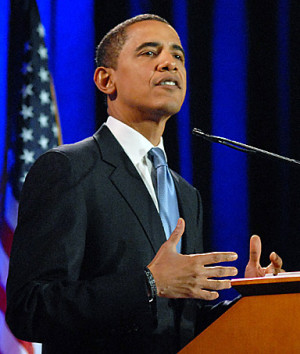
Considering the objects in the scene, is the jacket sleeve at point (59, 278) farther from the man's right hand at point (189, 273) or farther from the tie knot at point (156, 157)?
the tie knot at point (156, 157)

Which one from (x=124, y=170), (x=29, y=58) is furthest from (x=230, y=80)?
(x=124, y=170)

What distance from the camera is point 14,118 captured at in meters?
2.61

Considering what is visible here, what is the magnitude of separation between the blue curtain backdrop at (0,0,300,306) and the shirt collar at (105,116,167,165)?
1.13 metres

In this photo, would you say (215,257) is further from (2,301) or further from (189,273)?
(2,301)

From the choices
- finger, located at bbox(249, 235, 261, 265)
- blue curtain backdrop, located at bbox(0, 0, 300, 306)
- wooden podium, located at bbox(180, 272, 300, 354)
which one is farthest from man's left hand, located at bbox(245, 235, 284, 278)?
blue curtain backdrop, located at bbox(0, 0, 300, 306)

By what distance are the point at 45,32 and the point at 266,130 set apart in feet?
4.06

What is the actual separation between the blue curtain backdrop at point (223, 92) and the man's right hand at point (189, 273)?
1614 mm

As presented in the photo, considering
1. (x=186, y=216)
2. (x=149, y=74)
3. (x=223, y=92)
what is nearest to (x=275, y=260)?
(x=186, y=216)

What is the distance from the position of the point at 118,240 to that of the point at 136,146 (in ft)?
1.18

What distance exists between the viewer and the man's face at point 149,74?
1729 millimetres

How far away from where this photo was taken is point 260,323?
1.07m

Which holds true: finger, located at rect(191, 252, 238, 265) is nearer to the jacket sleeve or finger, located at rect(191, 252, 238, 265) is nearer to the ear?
the jacket sleeve

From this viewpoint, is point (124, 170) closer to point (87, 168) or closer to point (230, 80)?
point (87, 168)

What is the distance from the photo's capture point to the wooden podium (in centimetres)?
104
